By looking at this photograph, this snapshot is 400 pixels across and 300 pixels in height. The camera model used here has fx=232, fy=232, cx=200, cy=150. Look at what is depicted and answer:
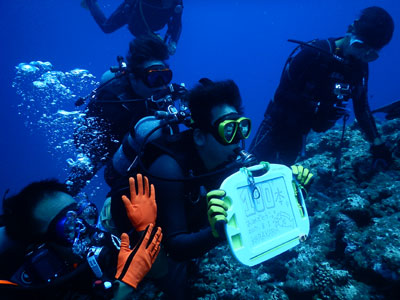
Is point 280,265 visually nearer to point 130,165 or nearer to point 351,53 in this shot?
point 130,165

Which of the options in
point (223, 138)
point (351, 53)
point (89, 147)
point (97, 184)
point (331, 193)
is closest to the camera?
point (223, 138)

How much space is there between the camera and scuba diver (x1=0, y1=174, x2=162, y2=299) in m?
1.69

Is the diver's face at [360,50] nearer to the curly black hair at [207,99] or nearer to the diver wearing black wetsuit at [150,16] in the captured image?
the curly black hair at [207,99]

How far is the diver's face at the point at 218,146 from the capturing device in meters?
2.20

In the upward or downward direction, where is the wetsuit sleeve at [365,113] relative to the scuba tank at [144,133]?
downward

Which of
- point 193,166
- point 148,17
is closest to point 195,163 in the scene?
point 193,166

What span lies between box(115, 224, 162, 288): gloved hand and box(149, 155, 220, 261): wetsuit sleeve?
0.41ft

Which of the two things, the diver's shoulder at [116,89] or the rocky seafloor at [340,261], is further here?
the diver's shoulder at [116,89]

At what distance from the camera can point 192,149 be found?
2.40 m

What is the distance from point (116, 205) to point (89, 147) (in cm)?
243

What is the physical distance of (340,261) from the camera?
3234mm

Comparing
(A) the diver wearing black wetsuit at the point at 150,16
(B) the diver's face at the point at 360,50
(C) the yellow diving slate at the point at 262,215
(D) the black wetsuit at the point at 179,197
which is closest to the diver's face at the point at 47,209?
(D) the black wetsuit at the point at 179,197

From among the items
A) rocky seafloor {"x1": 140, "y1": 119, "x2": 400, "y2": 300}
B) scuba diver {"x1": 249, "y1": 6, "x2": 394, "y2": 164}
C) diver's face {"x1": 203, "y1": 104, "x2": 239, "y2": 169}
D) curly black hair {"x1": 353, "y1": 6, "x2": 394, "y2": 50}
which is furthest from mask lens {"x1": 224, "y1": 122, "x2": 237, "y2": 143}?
curly black hair {"x1": 353, "y1": 6, "x2": 394, "y2": 50}

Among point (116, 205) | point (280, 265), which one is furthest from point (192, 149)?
point (280, 265)
